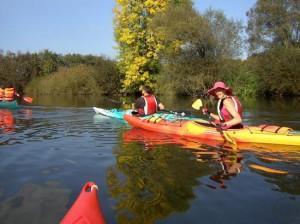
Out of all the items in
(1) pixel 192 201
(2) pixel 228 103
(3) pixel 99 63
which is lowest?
(1) pixel 192 201

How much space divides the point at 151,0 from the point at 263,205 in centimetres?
2846

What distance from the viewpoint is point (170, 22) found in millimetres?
29734

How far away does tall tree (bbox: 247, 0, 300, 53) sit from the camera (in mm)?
33312

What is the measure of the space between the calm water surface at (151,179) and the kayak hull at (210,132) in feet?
0.91

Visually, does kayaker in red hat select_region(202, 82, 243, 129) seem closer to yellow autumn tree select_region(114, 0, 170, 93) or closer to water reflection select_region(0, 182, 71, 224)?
water reflection select_region(0, 182, 71, 224)

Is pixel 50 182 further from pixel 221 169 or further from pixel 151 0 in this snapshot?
pixel 151 0

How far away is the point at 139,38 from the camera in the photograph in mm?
32969

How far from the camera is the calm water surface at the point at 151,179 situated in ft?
16.4

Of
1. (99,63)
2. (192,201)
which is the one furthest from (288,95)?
(192,201)

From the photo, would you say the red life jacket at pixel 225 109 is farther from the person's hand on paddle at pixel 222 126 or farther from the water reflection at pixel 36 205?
the water reflection at pixel 36 205

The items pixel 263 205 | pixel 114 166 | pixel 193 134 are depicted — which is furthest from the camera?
pixel 193 134

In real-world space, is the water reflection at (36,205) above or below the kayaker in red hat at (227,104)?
below

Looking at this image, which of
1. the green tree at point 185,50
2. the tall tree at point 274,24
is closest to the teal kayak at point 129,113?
the green tree at point 185,50

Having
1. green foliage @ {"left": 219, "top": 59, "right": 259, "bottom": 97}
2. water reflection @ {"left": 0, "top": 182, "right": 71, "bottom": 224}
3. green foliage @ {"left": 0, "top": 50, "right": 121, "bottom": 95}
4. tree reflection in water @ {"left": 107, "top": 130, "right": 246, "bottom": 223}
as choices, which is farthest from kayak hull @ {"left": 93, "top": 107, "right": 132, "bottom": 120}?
green foliage @ {"left": 0, "top": 50, "right": 121, "bottom": 95}
